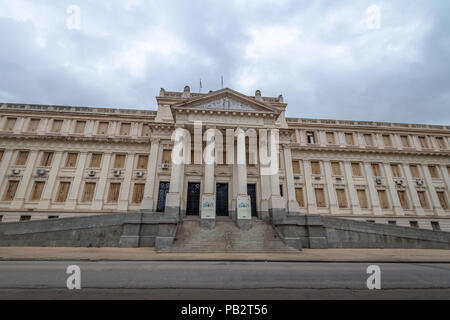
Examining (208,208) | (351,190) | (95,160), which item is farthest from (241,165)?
(95,160)

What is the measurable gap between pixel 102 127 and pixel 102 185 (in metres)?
7.18

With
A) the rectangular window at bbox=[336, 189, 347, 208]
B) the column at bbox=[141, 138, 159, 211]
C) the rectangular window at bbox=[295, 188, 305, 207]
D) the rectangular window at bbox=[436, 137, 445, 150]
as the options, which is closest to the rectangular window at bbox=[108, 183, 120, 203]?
the column at bbox=[141, 138, 159, 211]

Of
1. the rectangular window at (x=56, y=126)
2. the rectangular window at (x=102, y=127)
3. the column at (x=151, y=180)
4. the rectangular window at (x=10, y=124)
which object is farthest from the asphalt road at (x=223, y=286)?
the rectangular window at (x=10, y=124)

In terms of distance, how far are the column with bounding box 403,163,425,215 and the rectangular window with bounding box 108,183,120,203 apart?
3372 centimetres

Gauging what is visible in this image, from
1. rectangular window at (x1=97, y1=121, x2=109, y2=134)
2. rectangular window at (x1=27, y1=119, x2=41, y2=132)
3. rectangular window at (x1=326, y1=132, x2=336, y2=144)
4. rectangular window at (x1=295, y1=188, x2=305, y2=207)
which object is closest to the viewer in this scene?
rectangular window at (x1=27, y1=119, x2=41, y2=132)

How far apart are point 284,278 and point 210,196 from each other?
36.5ft

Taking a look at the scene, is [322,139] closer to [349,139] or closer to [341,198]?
[349,139]

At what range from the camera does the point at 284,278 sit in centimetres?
572

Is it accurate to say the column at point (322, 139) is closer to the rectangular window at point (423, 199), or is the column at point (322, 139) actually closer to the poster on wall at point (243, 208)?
the rectangular window at point (423, 199)

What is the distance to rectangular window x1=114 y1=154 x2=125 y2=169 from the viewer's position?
2366 centimetres

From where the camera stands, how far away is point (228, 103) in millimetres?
20078

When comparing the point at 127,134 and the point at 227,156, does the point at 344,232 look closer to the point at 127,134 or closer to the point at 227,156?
the point at 227,156

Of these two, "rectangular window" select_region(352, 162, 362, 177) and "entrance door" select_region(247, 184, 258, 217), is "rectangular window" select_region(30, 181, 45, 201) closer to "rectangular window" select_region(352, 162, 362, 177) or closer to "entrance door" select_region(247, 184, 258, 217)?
"entrance door" select_region(247, 184, 258, 217)
